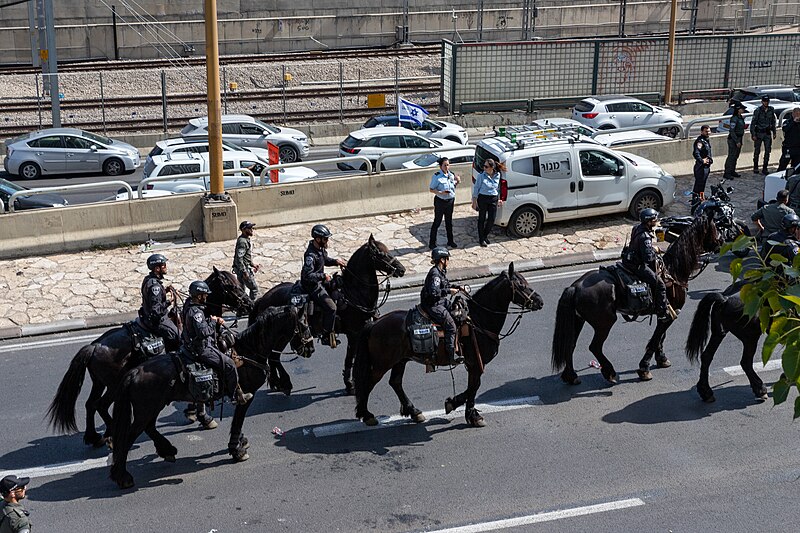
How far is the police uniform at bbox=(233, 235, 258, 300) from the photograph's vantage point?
14.9 meters

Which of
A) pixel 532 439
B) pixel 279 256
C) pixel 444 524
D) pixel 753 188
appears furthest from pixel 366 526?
pixel 753 188

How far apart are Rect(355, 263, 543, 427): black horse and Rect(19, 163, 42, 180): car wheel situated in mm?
19486

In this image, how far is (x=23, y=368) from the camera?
1369 centimetres

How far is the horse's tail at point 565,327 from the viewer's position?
12.7m

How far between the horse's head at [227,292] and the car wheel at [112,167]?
57.4ft

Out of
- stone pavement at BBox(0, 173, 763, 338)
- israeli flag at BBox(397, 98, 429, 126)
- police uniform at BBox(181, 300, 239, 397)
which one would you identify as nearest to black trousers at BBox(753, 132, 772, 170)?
stone pavement at BBox(0, 173, 763, 338)

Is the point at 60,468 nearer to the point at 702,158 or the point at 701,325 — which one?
the point at 701,325

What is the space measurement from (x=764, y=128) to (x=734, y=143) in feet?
3.06

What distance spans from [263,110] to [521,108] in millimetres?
9698

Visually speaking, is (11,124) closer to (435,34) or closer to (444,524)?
(435,34)

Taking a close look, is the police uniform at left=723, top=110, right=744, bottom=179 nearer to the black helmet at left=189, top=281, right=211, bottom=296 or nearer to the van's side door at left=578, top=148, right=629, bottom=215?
the van's side door at left=578, top=148, right=629, bottom=215

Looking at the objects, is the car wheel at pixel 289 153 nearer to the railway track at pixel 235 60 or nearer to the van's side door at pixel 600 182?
the van's side door at pixel 600 182

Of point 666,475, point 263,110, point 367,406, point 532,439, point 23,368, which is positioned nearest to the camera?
point 666,475

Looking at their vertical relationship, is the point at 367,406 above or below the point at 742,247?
below
